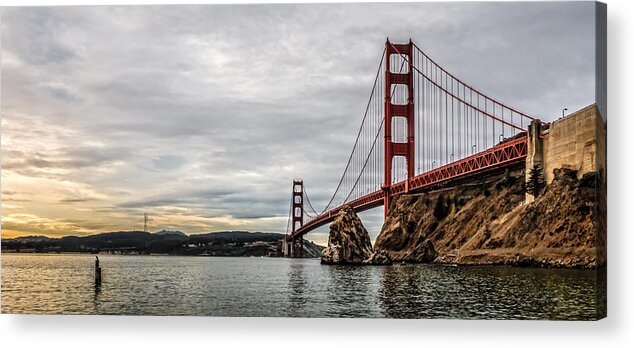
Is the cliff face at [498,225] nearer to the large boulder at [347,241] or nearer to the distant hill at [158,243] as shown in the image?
the large boulder at [347,241]

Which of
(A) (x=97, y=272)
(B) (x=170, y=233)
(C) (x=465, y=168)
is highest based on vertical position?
(C) (x=465, y=168)

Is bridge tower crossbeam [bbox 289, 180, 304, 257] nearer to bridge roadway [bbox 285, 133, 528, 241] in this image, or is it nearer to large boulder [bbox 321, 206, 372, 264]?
bridge roadway [bbox 285, 133, 528, 241]

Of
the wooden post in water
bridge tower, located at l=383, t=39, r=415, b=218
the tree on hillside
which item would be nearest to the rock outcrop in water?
bridge tower, located at l=383, t=39, r=415, b=218

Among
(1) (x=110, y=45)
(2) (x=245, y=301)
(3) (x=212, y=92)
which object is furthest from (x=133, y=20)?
(2) (x=245, y=301)

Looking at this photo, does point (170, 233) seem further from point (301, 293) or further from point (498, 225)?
point (498, 225)

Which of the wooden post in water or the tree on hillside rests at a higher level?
the tree on hillside

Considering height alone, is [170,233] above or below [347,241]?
above

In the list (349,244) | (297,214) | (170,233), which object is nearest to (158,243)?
(170,233)
